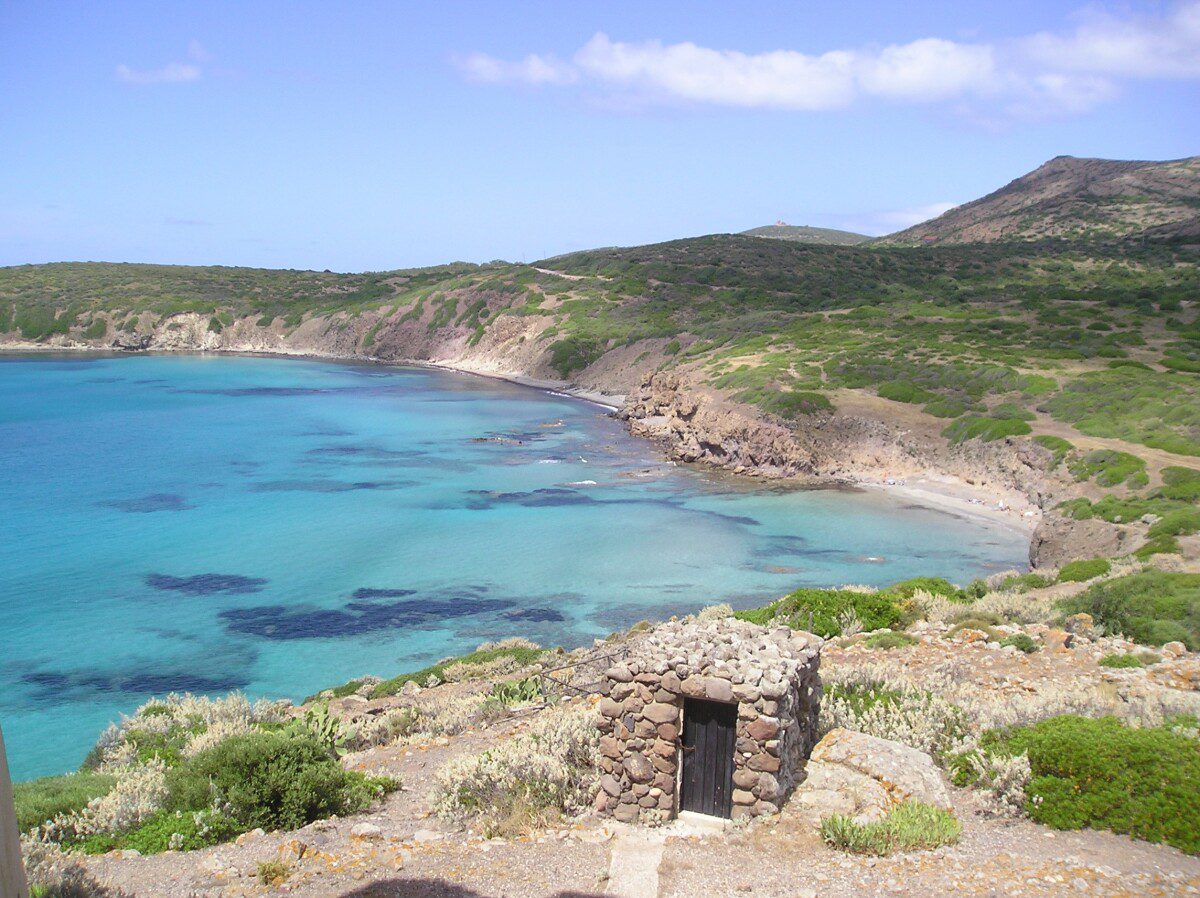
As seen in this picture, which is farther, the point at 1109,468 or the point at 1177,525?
the point at 1109,468

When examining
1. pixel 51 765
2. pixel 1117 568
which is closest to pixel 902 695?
pixel 1117 568

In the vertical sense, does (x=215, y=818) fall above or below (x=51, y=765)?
above

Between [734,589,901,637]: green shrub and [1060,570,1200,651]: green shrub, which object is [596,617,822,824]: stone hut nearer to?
[734,589,901,637]: green shrub

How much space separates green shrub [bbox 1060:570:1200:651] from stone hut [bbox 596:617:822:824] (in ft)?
35.6

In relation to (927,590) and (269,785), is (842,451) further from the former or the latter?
(269,785)

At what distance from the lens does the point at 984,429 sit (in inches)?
1999

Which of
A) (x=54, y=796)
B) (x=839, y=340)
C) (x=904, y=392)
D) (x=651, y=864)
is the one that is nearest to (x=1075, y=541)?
(x=904, y=392)

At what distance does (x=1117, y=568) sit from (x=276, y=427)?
6051cm

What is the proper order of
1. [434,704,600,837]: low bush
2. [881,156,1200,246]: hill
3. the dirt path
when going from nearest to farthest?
1. the dirt path
2. [434,704,600,837]: low bush
3. [881,156,1200,246]: hill

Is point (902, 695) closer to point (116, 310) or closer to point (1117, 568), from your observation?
point (1117, 568)

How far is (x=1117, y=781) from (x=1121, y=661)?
640cm

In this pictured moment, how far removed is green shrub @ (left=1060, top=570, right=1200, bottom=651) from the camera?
18.5m

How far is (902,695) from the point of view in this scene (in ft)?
47.6

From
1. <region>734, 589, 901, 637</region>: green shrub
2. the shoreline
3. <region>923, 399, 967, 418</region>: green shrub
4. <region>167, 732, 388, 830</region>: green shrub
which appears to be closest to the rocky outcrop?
the shoreline
